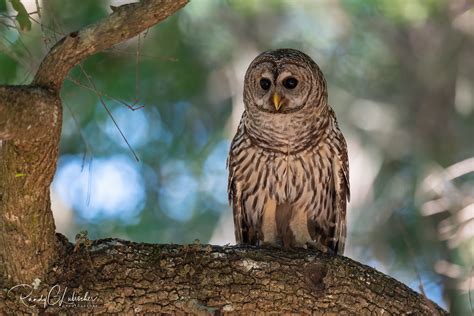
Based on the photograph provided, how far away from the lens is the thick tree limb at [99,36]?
307 centimetres

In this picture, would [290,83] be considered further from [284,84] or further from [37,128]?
[37,128]

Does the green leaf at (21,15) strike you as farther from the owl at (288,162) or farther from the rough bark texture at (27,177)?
the owl at (288,162)

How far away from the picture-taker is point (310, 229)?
4977mm

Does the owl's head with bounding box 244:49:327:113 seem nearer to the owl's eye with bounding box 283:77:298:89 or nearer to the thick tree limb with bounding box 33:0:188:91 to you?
the owl's eye with bounding box 283:77:298:89

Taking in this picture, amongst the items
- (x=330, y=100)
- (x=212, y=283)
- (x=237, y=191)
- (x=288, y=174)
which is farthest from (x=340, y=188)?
(x=330, y=100)

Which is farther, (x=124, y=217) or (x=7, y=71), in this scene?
(x=124, y=217)

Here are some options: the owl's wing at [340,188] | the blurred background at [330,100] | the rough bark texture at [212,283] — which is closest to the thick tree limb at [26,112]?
the rough bark texture at [212,283]

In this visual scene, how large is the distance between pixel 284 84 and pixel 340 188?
0.71m

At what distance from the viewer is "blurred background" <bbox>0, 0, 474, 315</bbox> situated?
7.30 meters

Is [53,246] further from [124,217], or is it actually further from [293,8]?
[293,8]

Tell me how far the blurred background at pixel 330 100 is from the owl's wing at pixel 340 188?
2.21 meters

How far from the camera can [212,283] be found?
3672 millimetres

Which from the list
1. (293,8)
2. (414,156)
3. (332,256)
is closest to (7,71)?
(332,256)

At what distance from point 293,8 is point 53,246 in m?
4.97
